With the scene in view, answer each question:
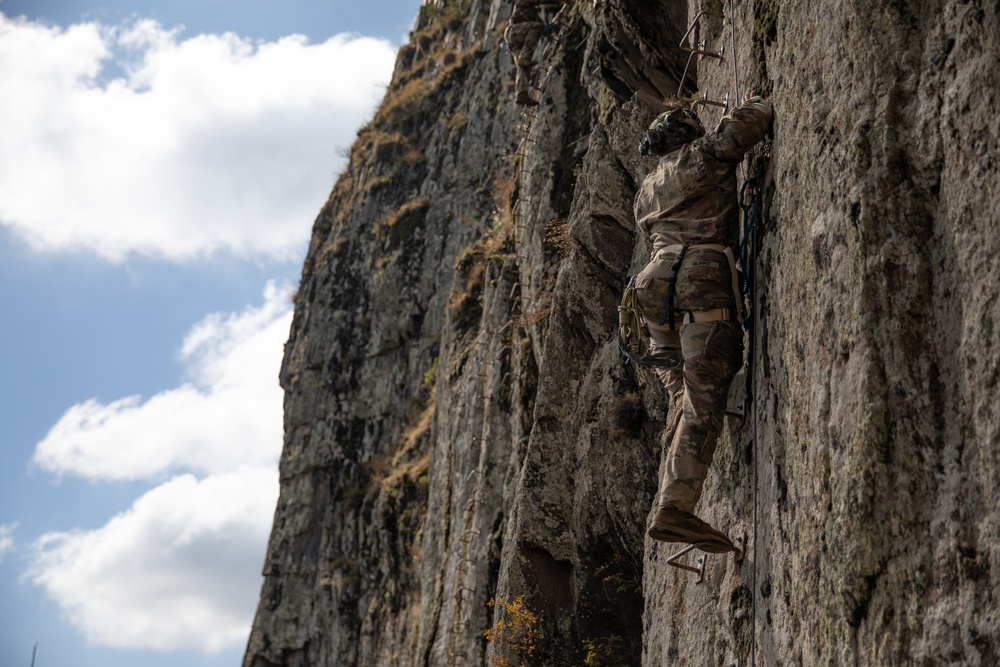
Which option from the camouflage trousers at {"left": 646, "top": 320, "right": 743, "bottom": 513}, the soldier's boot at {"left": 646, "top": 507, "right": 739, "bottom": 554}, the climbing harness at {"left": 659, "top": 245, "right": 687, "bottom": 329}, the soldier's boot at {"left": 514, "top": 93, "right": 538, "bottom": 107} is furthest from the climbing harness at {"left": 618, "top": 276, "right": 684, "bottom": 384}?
the soldier's boot at {"left": 514, "top": 93, "right": 538, "bottom": 107}

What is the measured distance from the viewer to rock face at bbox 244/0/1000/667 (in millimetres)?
4000

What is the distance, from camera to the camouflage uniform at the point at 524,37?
17859mm

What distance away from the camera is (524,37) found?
1795 cm

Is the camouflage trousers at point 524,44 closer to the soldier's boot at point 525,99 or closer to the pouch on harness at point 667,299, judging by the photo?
the soldier's boot at point 525,99

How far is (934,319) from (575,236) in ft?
24.6

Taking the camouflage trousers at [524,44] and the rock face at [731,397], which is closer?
the rock face at [731,397]

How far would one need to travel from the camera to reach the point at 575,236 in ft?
37.8

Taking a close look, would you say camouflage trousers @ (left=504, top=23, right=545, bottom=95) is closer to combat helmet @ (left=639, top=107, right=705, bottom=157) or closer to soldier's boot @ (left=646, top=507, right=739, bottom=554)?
combat helmet @ (left=639, top=107, right=705, bottom=157)

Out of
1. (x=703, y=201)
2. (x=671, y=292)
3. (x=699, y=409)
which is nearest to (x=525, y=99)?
(x=703, y=201)

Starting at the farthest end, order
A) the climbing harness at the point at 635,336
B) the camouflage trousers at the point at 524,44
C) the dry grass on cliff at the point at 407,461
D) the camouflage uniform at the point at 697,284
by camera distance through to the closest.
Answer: the dry grass on cliff at the point at 407,461
the camouflage trousers at the point at 524,44
the climbing harness at the point at 635,336
the camouflage uniform at the point at 697,284

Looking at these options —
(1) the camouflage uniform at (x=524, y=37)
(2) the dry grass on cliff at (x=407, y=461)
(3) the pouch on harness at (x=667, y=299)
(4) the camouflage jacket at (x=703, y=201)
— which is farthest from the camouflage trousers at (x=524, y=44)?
(3) the pouch on harness at (x=667, y=299)

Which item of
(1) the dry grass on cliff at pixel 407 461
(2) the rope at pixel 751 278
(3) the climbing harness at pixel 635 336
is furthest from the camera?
(1) the dry grass on cliff at pixel 407 461

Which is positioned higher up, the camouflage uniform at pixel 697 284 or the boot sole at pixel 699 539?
the camouflage uniform at pixel 697 284

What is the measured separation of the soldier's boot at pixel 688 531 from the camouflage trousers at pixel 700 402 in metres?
0.09
